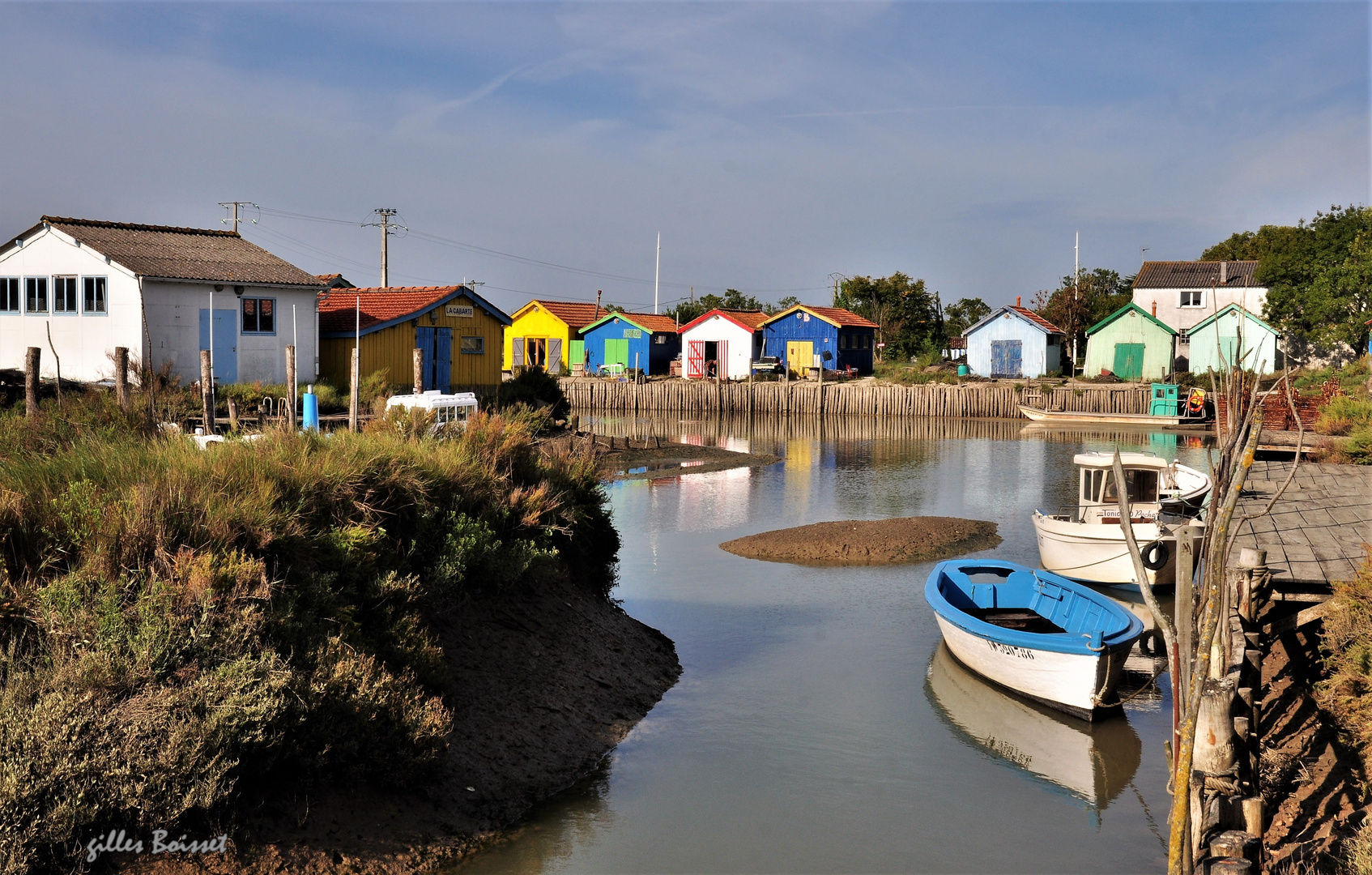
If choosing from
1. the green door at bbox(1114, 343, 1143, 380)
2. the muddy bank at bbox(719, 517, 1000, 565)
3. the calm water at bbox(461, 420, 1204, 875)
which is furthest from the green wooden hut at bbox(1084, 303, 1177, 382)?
the calm water at bbox(461, 420, 1204, 875)

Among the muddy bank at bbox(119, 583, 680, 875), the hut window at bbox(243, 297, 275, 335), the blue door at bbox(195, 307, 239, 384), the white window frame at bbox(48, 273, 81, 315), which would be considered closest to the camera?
the muddy bank at bbox(119, 583, 680, 875)

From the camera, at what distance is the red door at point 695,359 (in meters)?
61.8

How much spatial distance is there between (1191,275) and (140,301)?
54.0 meters

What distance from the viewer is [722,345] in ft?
201

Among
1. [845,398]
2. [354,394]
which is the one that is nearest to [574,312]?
[845,398]

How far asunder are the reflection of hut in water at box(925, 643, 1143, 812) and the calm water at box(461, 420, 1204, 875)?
3 cm

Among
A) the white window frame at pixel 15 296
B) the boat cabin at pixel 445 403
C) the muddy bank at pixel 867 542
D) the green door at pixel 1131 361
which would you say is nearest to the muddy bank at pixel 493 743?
the muddy bank at pixel 867 542

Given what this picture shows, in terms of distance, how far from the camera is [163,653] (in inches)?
278

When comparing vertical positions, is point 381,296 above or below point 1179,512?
above

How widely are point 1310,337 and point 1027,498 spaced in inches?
1160

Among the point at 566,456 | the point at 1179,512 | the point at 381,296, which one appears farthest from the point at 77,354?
the point at 1179,512

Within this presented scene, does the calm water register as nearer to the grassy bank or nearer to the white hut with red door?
the grassy bank

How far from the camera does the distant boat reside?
11383 mm

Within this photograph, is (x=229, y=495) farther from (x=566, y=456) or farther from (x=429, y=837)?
(x=566, y=456)
